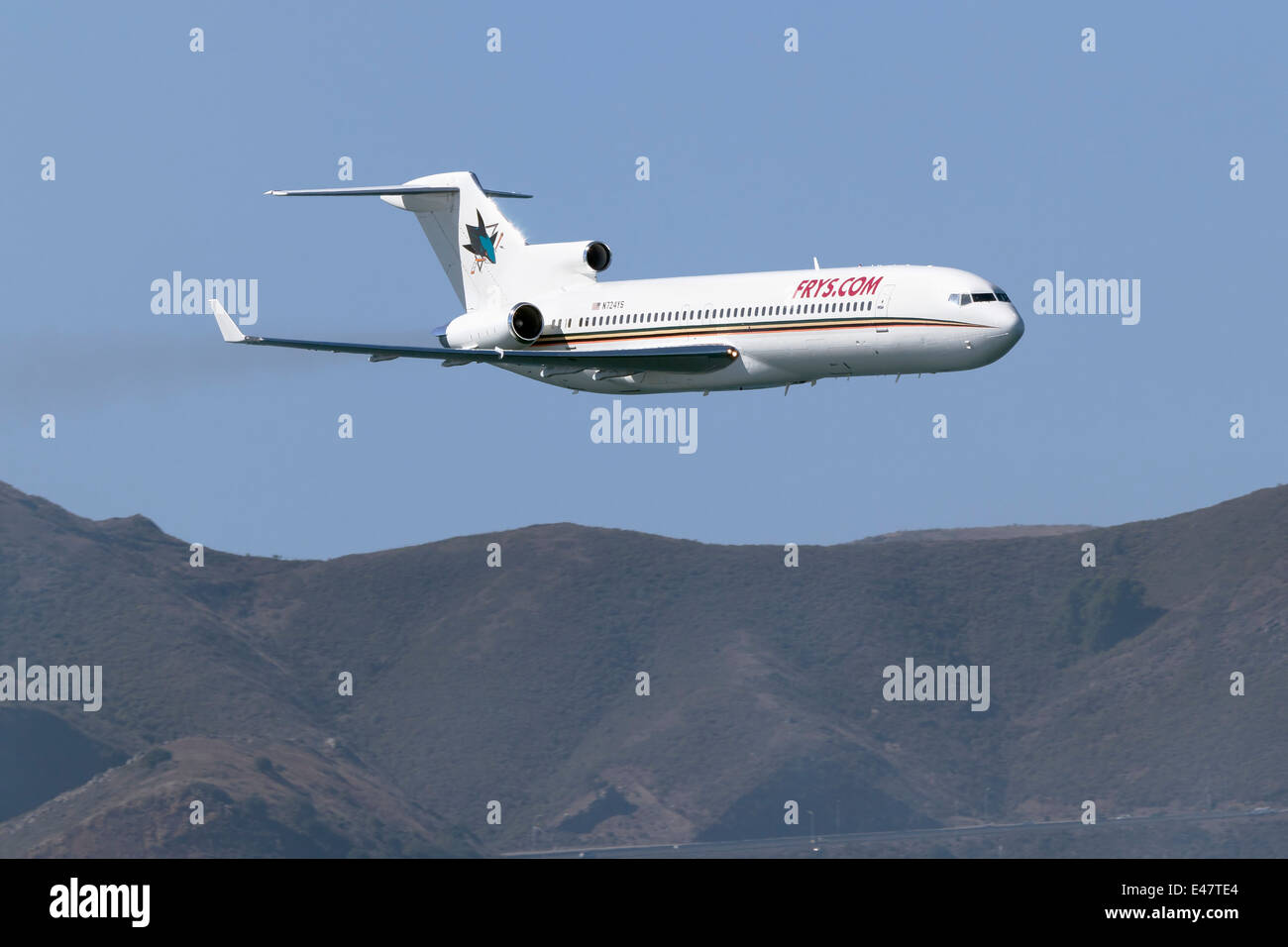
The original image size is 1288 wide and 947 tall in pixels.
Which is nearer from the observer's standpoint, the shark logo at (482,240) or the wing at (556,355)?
the wing at (556,355)

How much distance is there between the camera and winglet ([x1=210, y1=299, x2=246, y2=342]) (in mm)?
53312

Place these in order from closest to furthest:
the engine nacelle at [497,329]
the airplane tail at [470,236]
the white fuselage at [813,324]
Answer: the white fuselage at [813,324] → the engine nacelle at [497,329] → the airplane tail at [470,236]

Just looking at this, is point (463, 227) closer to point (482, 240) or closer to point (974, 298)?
point (482, 240)

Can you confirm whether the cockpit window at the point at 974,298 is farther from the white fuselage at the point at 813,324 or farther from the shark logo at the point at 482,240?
the shark logo at the point at 482,240

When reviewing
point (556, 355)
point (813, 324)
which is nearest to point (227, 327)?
point (556, 355)

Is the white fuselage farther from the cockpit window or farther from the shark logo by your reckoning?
the shark logo

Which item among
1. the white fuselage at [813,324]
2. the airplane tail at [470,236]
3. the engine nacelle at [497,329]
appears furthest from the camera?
the airplane tail at [470,236]

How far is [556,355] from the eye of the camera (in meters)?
57.4

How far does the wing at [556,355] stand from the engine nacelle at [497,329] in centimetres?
326

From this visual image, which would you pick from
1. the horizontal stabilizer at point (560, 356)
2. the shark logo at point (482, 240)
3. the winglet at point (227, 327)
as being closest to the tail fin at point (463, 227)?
the shark logo at point (482, 240)

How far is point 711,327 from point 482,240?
617 inches

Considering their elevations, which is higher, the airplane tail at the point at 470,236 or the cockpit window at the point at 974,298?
the airplane tail at the point at 470,236

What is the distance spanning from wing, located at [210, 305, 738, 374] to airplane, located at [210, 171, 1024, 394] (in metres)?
0.04

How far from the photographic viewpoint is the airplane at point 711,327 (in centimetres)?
5244
